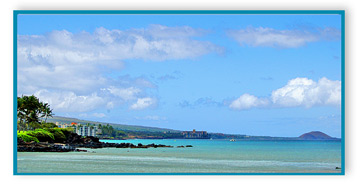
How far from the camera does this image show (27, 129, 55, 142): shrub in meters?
24.2

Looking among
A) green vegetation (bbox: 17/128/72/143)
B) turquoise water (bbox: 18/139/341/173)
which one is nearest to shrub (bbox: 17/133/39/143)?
green vegetation (bbox: 17/128/72/143)

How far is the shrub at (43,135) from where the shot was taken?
79.5ft

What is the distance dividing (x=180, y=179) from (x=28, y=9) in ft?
14.7

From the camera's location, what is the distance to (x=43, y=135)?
82.5 feet

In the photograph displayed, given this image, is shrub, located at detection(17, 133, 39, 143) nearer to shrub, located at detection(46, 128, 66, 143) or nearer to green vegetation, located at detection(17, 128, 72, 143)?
green vegetation, located at detection(17, 128, 72, 143)

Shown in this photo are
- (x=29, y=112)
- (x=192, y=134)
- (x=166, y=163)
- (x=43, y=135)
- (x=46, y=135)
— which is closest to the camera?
(x=166, y=163)

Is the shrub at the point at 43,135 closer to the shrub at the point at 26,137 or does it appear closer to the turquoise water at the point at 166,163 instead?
the shrub at the point at 26,137

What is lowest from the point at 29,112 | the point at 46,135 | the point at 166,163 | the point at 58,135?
the point at 166,163

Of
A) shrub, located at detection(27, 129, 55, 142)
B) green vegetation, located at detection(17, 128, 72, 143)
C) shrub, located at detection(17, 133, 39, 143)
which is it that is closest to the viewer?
shrub, located at detection(17, 133, 39, 143)

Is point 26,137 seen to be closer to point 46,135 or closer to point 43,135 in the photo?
point 43,135

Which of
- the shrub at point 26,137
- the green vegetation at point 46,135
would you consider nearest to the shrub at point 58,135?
the green vegetation at point 46,135

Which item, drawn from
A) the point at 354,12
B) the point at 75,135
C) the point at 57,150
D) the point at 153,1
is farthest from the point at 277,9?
the point at 75,135

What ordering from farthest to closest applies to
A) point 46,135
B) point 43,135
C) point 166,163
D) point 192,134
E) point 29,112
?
1. point 29,112
2. point 46,135
3. point 43,135
4. point 192,134
5. point 166,163

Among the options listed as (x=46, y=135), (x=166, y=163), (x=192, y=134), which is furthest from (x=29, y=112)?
(x=166, y=163)
